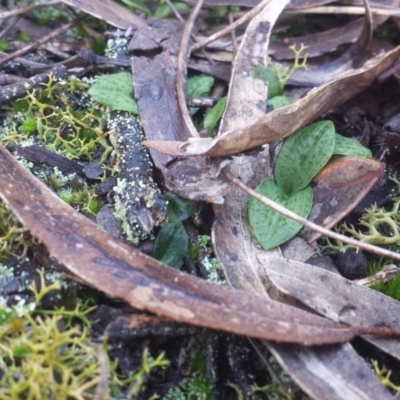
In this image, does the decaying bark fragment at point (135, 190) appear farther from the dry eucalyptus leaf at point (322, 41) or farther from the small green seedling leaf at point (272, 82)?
the dry eucalyptus leaf at point (322, 41)

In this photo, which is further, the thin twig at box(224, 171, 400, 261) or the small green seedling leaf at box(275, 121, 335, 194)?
the small green seedling leaf at box(275, 121, 335, 194)

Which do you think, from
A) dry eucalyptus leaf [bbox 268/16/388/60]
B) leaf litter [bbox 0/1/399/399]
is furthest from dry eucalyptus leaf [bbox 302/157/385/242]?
dry eucalyptus leaf [bbox 268/16/388/60]

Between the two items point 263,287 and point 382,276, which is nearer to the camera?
point 263,287

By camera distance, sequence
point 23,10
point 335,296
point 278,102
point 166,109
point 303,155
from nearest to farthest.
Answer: point 335,296, point 303,155, point 166,109, point 278,102, point 23,10

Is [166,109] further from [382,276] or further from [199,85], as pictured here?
[382,276]

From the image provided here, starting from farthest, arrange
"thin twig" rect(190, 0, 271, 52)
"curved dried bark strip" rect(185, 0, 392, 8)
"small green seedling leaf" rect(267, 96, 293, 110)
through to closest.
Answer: "curved dried bark strip" rect(185, 0, 392, 8), "thin twig" rect(190, 0, 271, 52), "small green seedling leaf" rect(267, 96, 293, 110)

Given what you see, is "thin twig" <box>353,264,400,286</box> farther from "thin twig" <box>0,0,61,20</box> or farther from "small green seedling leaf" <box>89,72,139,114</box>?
"thin twig" <box>0,0,61,20</box>

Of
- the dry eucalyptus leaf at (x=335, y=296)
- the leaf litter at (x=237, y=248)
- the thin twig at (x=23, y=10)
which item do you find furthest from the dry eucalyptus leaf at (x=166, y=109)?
the thin twig at (x=23, y=10)

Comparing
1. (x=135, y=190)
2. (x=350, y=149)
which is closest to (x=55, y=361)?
(x=135, y=190)
